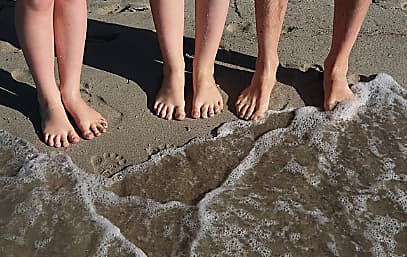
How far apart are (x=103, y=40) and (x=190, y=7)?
59cm

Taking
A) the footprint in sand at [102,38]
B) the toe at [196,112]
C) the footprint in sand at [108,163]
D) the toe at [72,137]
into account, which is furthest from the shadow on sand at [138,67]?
the footprint in sand at [108,163]

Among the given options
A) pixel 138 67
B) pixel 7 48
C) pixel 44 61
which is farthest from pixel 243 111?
pixel 7 48

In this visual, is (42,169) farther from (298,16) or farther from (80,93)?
(298,16)

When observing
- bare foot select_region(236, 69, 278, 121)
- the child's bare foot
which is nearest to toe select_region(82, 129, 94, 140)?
bare foot select_region(236, 69, 278, 121)

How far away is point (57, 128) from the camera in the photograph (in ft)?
10.1

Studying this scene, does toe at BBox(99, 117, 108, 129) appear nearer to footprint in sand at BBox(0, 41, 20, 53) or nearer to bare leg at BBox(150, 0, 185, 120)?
bare leg at BBox(150, 0, 185, 120)

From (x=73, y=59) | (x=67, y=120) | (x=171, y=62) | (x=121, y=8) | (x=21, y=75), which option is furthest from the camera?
(x=121, y=8)

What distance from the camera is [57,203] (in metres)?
2.79

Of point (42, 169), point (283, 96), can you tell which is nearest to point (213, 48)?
point (283, 96)

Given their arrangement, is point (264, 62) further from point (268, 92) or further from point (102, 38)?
point (102, 38)

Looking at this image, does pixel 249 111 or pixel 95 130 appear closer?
pixel 95 130

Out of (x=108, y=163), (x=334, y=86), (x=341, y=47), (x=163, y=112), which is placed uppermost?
(x=341, y=47)

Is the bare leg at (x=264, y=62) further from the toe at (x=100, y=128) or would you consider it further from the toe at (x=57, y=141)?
the toe at (x=57, y=141)

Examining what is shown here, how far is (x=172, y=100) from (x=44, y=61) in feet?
2.08
